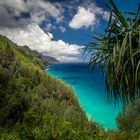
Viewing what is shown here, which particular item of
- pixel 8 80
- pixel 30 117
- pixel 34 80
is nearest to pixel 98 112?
pixel 34 80

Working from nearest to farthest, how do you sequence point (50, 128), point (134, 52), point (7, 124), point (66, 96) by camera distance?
point (134, 52)
point (50, 128)
point (7, 124)
point (66, 96)

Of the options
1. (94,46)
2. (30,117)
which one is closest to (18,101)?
(30,117)

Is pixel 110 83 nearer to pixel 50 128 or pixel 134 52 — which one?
pixel 134 52

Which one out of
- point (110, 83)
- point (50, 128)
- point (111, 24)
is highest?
point (111, 24)

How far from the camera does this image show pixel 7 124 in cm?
1359

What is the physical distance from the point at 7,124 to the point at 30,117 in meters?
3.02

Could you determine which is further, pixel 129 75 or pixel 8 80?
pixel 8 80

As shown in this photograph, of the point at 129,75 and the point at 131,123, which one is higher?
the point at 131,123

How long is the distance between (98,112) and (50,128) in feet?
183

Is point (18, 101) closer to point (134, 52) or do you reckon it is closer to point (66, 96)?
point (134, 52)

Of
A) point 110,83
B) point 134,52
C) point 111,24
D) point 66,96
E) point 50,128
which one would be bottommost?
point 50,128

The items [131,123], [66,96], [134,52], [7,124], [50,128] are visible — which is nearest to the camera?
[134,52]

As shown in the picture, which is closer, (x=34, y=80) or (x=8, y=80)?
(x=8, y=80)

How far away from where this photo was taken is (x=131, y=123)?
40594 millimetres
